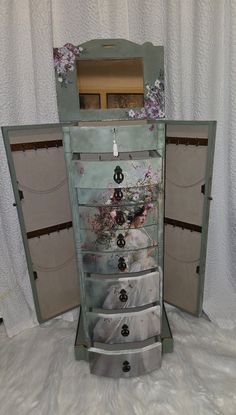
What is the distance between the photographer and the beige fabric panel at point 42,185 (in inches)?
54.1

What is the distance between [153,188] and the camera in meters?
1.12

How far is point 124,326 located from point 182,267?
44cm

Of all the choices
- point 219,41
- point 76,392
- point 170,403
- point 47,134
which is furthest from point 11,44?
point 170,403

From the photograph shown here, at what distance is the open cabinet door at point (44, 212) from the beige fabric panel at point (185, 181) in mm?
466

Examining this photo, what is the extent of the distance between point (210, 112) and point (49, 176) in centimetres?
75

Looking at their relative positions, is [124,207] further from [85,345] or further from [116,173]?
[85,345]

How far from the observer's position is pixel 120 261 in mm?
1187

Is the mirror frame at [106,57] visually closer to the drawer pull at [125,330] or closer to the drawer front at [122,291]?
the drawer front at [122,291]

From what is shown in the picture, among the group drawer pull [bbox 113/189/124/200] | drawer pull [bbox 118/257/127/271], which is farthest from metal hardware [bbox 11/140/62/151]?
drawer pull [bbox 118/257/127/271]

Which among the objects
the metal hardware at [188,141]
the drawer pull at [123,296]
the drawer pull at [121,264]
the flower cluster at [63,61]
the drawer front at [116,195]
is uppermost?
the flower cluster at [63,61]

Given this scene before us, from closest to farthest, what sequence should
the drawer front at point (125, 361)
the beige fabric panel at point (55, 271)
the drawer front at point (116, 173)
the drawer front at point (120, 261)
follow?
the drawer front at point (116, 173)
the drawer front at point (120, 261)
the drawer front at point (125, 361)
the beige fabric panel at point (55, 271)

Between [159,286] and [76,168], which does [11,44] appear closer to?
[76,168]

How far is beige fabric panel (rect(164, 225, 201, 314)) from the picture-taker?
1.50 meters

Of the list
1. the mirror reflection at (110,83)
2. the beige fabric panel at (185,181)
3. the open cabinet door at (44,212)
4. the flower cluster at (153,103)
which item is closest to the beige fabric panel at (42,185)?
the open cabinet door at (44,212)
